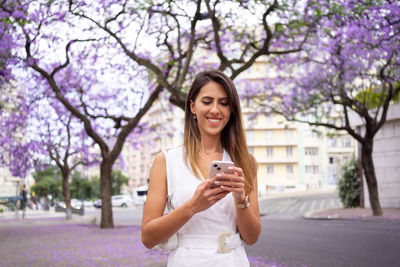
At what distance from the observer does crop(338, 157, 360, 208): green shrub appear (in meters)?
26.2

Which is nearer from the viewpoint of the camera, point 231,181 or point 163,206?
point 231,181

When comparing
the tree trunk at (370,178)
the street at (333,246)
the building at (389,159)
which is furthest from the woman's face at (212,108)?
the building at (389,159)

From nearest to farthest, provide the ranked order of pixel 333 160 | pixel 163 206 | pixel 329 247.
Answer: pixel 163 206 → pixel 329 247 → pixel 333 160

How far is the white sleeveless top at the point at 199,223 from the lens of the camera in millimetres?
2184

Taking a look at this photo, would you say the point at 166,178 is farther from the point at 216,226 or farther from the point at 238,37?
the point at 238,37

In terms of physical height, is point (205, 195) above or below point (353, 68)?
below

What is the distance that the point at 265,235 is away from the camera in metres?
14.4

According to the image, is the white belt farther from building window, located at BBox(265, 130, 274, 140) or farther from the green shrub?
building window, located at BBox(265, 130, 274, 140)

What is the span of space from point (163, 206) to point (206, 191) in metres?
0.35

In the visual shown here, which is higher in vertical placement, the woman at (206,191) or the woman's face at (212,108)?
the woman's face at (212,108)

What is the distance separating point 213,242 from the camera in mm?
2217

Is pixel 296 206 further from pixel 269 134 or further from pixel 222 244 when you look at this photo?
pixel 269 134

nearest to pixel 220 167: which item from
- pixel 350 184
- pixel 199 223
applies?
pixel 199 223

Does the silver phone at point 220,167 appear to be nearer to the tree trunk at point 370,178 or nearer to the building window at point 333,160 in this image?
the tree trunk at point 370,178
